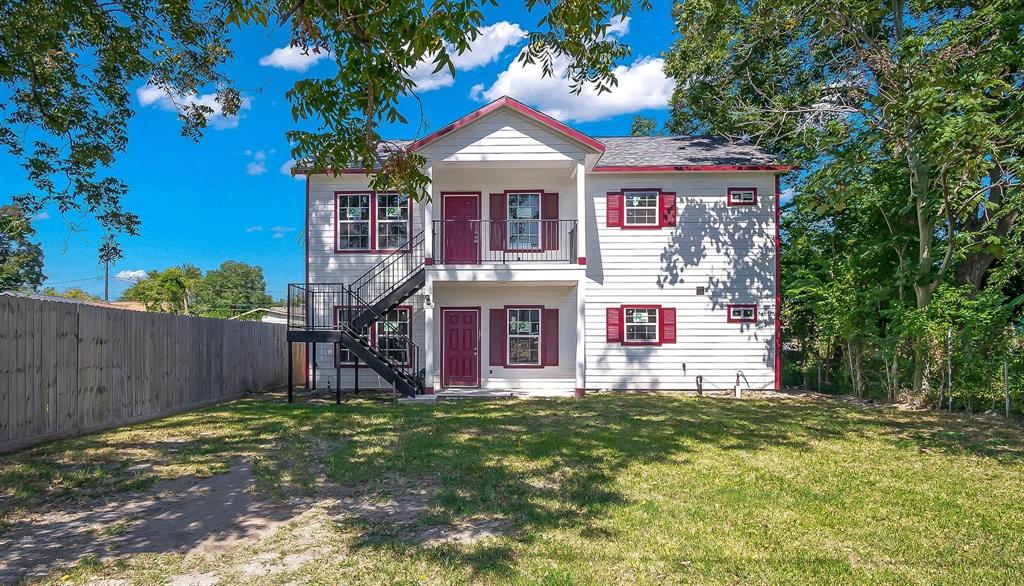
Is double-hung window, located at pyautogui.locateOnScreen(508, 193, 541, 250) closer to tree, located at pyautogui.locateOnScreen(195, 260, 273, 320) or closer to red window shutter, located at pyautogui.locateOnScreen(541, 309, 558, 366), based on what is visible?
red window shutter, located at pyautogui.locateOnScreen(541, 309, 558, 366)

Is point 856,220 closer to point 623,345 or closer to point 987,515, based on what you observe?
point 623,345

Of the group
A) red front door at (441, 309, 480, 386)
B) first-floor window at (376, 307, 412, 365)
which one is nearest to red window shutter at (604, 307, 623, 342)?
red front door at (441, 309, 480, 386)

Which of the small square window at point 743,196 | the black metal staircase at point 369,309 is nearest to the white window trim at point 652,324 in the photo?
the small square window at point 743,196

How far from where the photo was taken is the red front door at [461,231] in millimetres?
14148

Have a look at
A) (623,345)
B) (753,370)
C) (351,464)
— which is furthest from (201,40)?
(753,370)

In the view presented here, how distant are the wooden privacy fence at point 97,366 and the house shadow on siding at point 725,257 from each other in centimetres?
1064

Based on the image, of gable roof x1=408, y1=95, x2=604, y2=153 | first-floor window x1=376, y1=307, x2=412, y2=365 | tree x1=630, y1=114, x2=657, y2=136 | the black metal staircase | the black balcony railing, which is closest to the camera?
the black metal staircase

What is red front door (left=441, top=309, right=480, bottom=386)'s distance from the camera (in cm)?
1449

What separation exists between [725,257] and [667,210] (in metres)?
1.91

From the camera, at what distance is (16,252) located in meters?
27.2

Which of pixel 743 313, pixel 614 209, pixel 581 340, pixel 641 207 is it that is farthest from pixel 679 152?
pixel 581 340

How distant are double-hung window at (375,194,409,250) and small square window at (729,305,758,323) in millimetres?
8510

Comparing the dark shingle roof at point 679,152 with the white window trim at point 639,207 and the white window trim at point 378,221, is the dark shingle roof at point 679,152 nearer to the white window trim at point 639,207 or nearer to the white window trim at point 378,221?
the white window trim at point 639,207

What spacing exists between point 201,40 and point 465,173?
643cm
